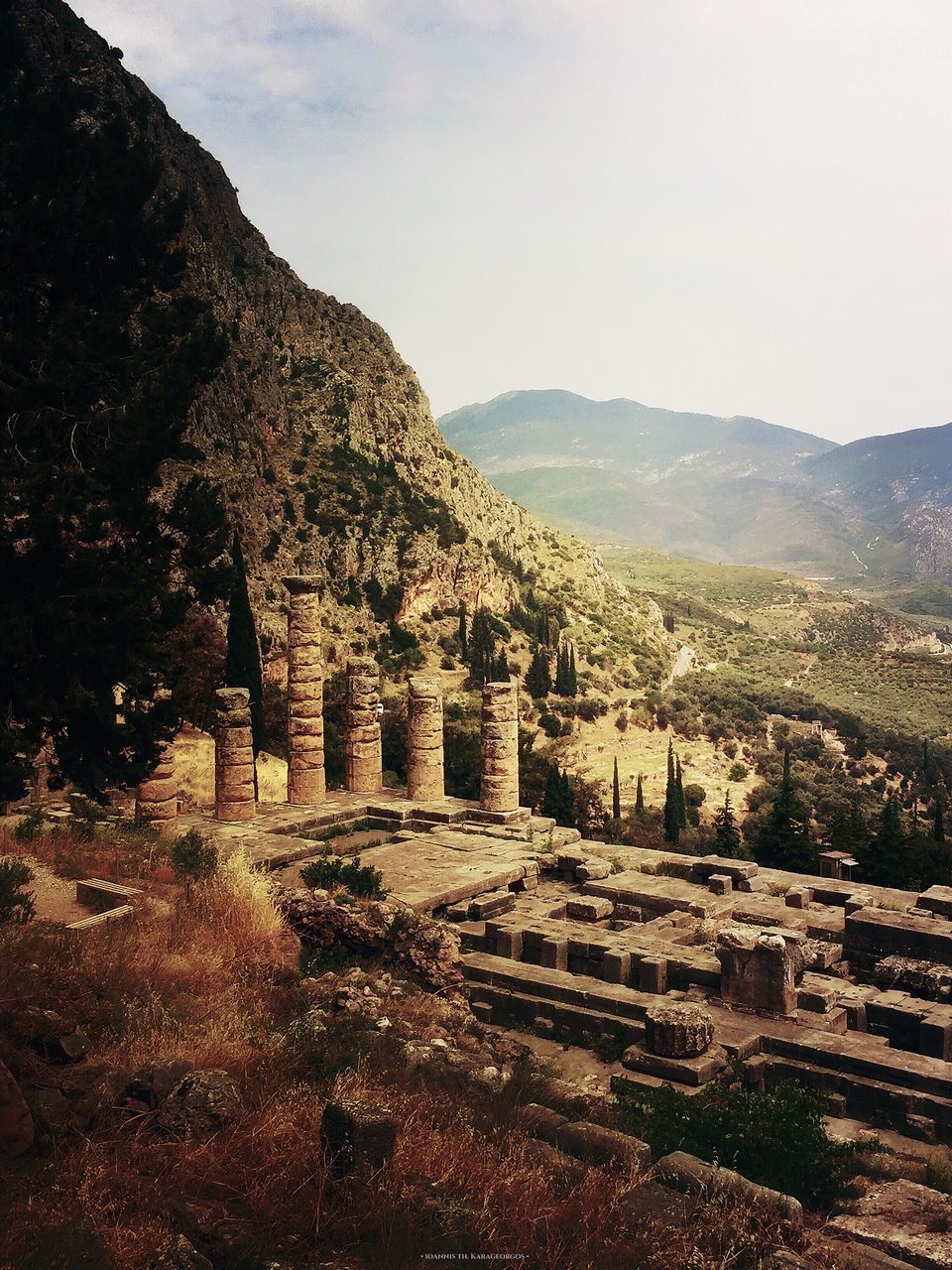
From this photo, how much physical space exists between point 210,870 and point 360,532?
4409cm

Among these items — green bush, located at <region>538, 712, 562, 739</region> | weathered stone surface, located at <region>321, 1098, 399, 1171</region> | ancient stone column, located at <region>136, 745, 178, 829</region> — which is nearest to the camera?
→ weathered stone surface, located at <region>321, 1098, 399, 1171</region>

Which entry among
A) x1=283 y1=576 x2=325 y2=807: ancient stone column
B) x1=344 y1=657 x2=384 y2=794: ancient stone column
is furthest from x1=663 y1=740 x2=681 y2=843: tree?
x1=283 y1=576 x2=325 y2=807: ancient stone column

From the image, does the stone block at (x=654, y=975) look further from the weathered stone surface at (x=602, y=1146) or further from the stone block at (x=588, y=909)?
the weathered stone surface at (x=602, y=1146)

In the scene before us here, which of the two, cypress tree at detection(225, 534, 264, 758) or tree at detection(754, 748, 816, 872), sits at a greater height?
cypress tree at detection(225, 534, 264, 758)

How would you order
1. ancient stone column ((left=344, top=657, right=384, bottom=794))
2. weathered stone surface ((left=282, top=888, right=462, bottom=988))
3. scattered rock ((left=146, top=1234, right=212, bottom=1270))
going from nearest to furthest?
Result: scattered rock ((left=146, top=1234, right=212, bottom=1270)) → weathered stone surface ((left=282, top=888, right=462, bottom=988)) → ancient stone column ((left=344, top=657, right=384, bottom=794))

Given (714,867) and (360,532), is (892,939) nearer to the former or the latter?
(714,867)

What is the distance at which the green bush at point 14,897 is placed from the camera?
10008 mm

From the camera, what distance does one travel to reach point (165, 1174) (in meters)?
6.04

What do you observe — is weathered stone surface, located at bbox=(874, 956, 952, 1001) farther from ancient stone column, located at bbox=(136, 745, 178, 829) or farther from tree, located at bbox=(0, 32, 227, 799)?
ancient stone column, located at bbox=(136, 745, 178, 829)

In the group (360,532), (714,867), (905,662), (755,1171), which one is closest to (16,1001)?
(755,1171)

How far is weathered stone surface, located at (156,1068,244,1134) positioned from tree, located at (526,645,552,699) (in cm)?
4860

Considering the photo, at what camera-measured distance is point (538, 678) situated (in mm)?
56156

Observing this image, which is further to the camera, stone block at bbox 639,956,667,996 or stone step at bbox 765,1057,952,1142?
stone block at bbox 639,956,667,996

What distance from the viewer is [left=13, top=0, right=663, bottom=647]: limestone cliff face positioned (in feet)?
176
